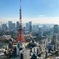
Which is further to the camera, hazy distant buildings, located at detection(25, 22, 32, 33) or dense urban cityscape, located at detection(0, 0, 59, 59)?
hazy distant buildings, located at detection(25, 22, 32, 33)

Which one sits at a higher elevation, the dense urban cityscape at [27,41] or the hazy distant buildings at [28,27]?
the hazy distant buildings at [28,27]

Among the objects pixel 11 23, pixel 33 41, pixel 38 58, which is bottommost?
pixel 38 58

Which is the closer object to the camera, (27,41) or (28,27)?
(27,41)

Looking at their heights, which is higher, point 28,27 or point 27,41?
point 28,27

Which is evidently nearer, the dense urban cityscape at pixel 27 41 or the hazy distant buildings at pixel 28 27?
the dense urban cityscape at pixel 27 41

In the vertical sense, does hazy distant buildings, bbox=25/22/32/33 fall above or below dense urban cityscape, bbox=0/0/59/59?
above

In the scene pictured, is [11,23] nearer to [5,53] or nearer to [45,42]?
[5,53]

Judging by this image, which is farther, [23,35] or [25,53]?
[23,35]

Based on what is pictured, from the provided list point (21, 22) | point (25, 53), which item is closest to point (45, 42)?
point (21, 22)
